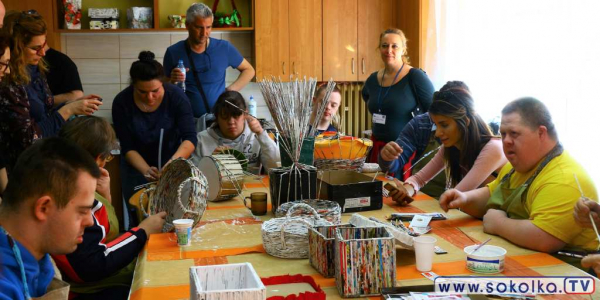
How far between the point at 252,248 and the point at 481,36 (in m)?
3.01

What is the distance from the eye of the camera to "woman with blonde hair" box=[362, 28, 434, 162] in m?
4.21

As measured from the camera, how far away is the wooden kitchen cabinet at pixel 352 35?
5.43 meters

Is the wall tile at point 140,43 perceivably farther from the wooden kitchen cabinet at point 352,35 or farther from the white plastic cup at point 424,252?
the white plastic cup at point 424,252

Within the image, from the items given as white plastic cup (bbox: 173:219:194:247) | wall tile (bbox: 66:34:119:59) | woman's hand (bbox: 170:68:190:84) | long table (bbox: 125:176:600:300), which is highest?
wall tile (bbox: 66:34:119:59)

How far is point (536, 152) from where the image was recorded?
2.09 metres

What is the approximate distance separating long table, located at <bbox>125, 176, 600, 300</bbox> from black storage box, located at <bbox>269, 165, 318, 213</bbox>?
0.12 m

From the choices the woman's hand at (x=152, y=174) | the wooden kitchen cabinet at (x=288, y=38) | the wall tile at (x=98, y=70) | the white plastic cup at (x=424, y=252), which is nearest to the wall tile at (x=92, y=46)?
the wall tile at (x=98, y=70)

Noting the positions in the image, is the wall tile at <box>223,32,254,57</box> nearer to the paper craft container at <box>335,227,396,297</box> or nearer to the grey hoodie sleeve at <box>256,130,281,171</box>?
the grey hoodie sleeve at <box>256,130,281,171</box>

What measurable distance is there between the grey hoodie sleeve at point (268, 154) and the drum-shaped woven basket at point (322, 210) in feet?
3.63

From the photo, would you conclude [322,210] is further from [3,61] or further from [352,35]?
[352,35]

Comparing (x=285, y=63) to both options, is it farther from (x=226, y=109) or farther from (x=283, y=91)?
(x=283, y=91)

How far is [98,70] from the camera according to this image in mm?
5340

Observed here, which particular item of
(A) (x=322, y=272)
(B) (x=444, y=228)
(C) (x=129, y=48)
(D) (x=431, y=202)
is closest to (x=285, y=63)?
(C) (x=129, y=48)

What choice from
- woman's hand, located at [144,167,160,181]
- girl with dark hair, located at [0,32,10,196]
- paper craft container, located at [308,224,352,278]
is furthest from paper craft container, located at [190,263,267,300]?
woman's hand, located at [144,167,160,181]
